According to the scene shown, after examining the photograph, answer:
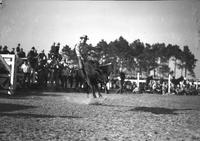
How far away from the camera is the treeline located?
74062 millimetres

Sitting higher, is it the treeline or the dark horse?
the treeline

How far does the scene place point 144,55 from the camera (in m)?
76.1

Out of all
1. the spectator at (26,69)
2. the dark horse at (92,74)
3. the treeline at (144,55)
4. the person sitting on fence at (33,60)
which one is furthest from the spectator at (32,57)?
the treeline at (144,55)

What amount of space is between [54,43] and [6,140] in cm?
2133

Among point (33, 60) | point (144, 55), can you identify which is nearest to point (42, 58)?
point (33, 60)

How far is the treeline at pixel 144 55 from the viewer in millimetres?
74062

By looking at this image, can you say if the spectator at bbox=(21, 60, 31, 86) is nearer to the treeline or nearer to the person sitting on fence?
the person sitting on fence

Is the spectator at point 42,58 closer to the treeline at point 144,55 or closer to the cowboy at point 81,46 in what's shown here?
the cowboy at point 81,46

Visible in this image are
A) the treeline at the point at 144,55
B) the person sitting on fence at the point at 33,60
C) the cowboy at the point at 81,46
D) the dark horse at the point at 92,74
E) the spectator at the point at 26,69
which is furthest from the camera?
the treeline at the point at 144,55

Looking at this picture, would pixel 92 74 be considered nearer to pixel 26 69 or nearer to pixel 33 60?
pixel 26 69

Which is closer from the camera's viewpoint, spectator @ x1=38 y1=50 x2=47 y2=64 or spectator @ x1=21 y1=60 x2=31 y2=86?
spectator @ x1=21 y1=60 x2=31 y2=86

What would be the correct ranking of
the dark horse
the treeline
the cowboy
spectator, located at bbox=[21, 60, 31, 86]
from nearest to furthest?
the cowboy < the dark horse < spectator, located at bbox=[21, 60, 31, 86] < the treeline

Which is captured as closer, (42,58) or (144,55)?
(42,58)

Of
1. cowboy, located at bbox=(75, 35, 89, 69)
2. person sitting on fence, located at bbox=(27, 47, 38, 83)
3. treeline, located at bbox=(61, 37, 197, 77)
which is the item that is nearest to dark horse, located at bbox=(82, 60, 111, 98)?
cowboy, located at bbox=(75, 35, 89, 69)
